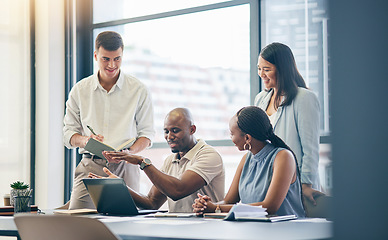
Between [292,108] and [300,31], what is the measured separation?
1289 mm

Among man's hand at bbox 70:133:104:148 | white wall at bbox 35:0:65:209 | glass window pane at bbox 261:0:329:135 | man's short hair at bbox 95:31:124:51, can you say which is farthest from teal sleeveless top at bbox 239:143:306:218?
white wall at bbox 35:0:65:209

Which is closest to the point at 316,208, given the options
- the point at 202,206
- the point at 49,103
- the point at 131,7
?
the point at 202,206

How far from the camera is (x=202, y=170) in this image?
112 inches

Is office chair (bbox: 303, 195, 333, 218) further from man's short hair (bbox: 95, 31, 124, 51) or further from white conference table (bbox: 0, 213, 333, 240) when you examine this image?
man's short hair (bbox: 95, 31, 124, 51)

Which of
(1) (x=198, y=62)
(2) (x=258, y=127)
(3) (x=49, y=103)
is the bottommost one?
(2) (x=258, y=127)

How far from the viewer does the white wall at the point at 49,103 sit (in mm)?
5211

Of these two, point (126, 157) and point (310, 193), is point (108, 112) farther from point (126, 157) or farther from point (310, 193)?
point (310, 193)

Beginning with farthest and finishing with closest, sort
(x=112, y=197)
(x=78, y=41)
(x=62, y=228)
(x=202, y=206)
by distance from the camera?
(x=78, y=41), (x=112, y=197), (x=202, y=206), (x=62, y=228)

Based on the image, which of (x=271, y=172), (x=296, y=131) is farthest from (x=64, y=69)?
(x=271, y=172)

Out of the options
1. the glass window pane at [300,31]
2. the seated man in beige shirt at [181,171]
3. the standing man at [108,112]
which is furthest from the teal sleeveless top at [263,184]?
the glass window pane at [300,31]

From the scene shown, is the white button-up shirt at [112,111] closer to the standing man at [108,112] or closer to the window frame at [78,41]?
the standing man at [108,112]

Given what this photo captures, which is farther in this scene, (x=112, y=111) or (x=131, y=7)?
(x=131, y=7)

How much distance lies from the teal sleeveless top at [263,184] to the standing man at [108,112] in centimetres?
101

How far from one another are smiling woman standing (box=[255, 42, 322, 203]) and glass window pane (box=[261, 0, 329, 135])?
0.88 metres
